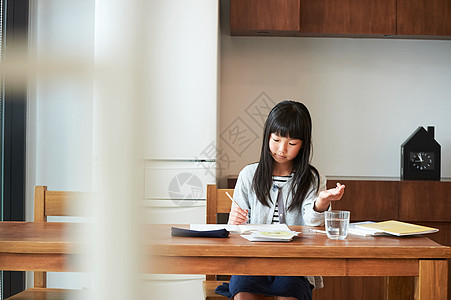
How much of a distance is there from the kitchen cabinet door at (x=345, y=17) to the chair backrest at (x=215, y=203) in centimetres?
143

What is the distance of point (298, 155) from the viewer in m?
2.03

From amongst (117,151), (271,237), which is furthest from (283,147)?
(117,151)

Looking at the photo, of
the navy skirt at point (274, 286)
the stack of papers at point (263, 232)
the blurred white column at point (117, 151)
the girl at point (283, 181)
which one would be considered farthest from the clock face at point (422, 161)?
the blurred white column at point (117, 151)

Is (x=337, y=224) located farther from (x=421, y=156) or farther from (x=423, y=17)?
(x=423, y=17)

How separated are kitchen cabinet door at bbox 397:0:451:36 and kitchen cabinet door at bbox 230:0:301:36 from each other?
0.62 metres

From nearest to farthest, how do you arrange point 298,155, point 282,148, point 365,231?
point 365,231 → point 282,148 → point 298,155

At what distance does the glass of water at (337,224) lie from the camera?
145cm

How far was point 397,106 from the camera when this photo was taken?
11.0ft

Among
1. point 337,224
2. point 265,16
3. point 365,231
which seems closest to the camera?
point 337,224

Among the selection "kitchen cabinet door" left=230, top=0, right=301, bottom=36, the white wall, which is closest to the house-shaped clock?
the white wall

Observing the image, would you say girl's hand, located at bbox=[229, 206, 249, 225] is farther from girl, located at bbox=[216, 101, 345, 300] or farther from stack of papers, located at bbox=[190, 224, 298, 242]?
stack of papers, located at bbox=[190, 224, 298, 242]

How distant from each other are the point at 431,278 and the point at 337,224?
27 centimetres

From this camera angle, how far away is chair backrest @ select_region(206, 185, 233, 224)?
1975 millimetres

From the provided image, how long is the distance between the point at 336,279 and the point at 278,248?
1682 millimetres
